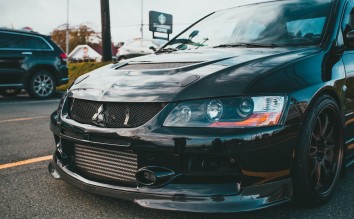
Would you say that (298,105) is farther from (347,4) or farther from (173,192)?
(347,4)

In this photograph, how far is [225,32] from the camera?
3.65 m

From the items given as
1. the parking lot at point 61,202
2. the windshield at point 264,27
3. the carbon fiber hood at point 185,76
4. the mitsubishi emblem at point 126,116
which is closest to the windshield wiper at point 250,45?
the windshield at point 264,27

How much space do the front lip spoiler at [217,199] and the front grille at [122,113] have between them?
0.37 metres

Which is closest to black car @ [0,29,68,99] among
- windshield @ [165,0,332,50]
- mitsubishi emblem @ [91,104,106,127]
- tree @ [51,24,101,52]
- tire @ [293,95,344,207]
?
windshield @ [165,0,332,50]

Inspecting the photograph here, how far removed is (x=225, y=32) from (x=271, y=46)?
670 mm

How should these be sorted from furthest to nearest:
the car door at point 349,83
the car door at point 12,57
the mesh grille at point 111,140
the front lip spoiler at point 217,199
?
1. the car door at point 12,57
2. the car door at point 349,83
3. the mesh grille at point 111,140
4. the front lip spoiler at point 217,199

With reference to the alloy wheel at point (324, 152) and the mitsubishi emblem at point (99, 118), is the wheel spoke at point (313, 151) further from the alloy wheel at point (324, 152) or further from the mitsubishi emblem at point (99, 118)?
the mitsubishi emblem at point (99, 118)

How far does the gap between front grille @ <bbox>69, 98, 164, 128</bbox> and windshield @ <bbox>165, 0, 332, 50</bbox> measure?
1.32 metres

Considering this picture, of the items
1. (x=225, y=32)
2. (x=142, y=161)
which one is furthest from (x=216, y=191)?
(x=225, y=32)

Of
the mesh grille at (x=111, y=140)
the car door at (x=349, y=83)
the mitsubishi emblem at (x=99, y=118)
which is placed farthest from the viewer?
the car door at (x=349, y=83)

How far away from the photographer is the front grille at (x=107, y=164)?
2.30 metres

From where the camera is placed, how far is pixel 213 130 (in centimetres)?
212

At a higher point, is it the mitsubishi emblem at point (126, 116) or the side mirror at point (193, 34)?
the side mirror at point (193, 34)

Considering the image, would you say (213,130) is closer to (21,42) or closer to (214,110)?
(214,110)
